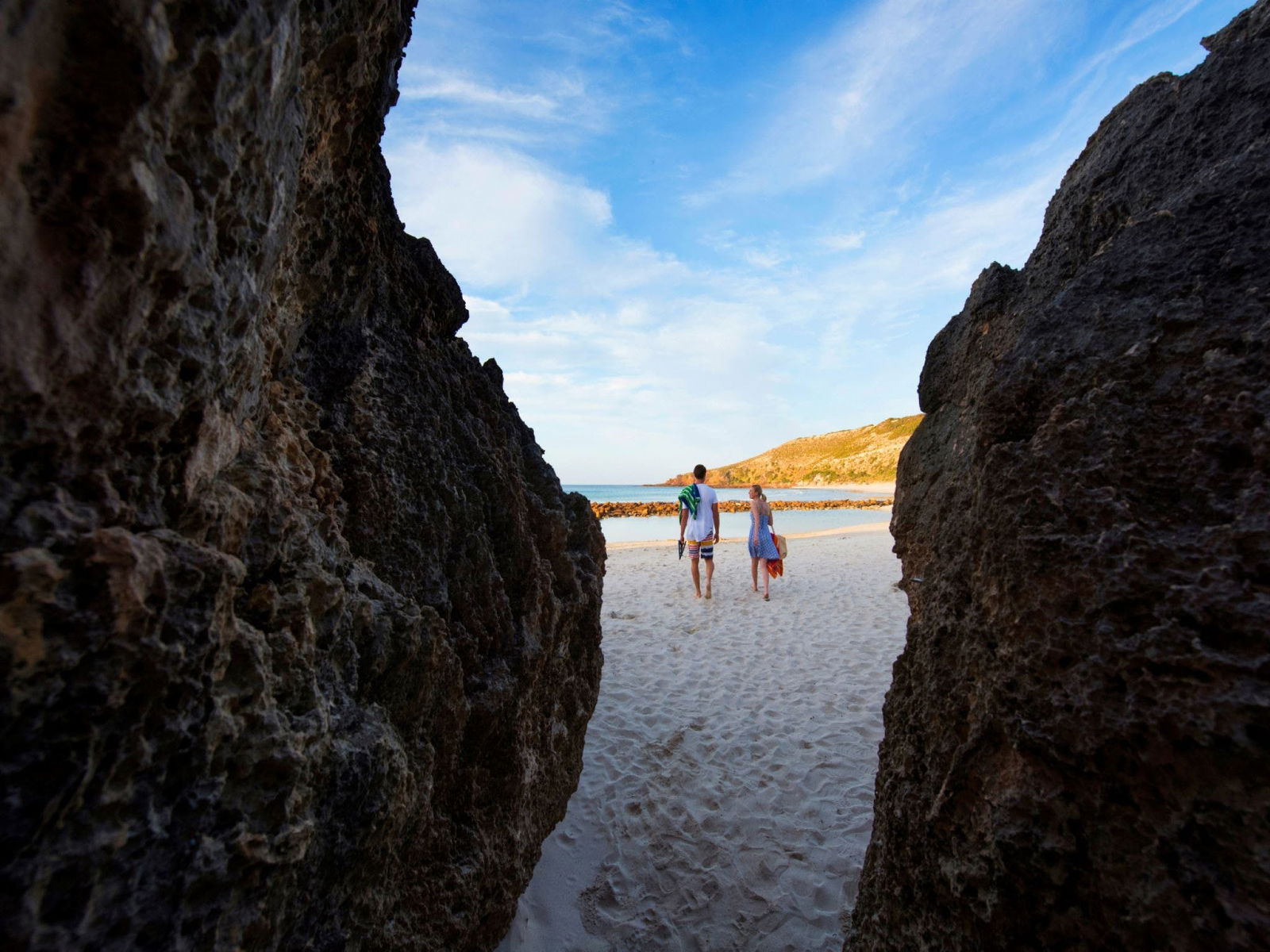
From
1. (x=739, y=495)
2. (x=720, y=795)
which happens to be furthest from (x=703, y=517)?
(x=739, y=495)

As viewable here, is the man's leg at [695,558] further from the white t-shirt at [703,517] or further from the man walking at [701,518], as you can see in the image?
the white t-shirt at [703,517]

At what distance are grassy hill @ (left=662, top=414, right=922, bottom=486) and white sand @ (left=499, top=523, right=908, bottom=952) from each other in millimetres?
72358

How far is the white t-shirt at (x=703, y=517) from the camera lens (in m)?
10.6

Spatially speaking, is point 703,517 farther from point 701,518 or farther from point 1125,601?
point 1125,601

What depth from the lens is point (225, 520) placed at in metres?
1.63

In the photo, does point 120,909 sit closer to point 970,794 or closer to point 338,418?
point 338,418

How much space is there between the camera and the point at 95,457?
1.25 metres

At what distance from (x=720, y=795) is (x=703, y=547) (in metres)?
6.41

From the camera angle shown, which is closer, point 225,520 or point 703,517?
point 225,520

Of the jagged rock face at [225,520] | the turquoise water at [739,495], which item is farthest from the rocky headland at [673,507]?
the jagged rock face at [225,520]

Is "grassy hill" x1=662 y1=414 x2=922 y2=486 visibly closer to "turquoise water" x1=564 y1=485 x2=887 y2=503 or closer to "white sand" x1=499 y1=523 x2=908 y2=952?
"turquoise water" x1=564 y1=485 x2=887 y2=503

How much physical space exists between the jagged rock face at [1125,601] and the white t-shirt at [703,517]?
7.99 m

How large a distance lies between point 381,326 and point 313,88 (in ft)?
3.29

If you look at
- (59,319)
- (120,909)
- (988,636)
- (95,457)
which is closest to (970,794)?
(988,636)
